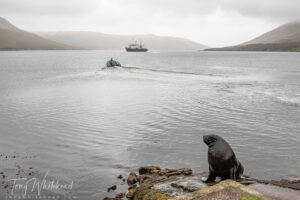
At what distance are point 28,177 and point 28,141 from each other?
13.4 feet

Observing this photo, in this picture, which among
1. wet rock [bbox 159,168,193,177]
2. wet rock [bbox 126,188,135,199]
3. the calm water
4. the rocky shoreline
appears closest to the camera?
the rocky shoreline

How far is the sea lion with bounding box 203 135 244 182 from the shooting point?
811 cm

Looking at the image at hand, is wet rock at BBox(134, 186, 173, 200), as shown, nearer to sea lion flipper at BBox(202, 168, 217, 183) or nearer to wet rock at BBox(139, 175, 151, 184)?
wet rock at BBox(139, 175, 151, 184)

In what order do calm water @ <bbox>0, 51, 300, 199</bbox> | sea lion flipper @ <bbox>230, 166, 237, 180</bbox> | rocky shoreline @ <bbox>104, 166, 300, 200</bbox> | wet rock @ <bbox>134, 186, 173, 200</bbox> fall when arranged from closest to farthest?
1. rocky shoreline @ <bbox>104, 166, 300, 200</bbox>
2. wet rock @ <bbox>134, 186, 173, 200</bbox>
3. sea lion flipper @ <bbox>230, 166, 237, 180</bbox>
4. calm water @ <bbox>0, 51, 300, 199</bbox>

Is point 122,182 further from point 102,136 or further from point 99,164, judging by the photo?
point 102,136

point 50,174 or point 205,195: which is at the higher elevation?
point 205,195

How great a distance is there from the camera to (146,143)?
44.3 feet

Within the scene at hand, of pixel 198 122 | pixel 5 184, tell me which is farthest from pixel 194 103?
pixel 5 184

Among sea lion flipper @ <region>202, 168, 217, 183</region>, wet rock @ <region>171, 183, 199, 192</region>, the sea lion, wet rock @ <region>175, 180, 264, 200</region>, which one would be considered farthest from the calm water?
wet rock @ <region>175, 180, 264, 200</region>

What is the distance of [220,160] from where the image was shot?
26.6 feet

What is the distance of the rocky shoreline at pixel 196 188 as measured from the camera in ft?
23.1
